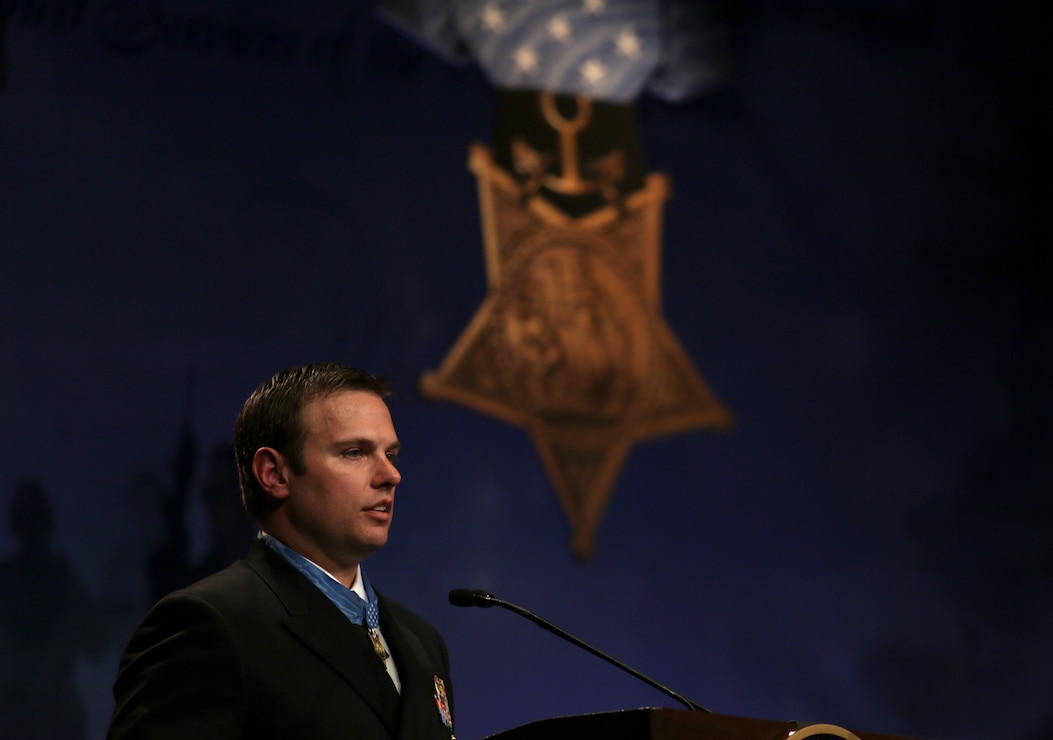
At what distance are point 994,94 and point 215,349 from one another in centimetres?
347

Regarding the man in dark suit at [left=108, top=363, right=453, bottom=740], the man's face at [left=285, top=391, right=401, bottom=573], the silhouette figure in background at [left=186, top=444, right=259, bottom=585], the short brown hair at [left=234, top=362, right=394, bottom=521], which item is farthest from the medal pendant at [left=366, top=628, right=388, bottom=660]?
the silhouette figure in background at [left=186, top=444, right=259, bottom=585]

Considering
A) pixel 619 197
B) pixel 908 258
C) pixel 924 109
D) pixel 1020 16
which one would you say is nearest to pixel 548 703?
pixel 619 197

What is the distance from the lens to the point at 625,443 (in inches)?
190

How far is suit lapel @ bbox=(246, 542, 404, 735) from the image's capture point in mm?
2371

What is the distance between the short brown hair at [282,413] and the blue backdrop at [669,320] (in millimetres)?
1538

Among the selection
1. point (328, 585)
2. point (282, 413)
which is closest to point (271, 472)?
point (282, 413)

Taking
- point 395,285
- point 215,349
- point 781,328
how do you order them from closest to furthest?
point 215,349 < point 395,285 < point 781,328

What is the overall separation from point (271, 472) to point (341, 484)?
0.47ft

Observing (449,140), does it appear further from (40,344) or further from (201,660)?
(201,660)

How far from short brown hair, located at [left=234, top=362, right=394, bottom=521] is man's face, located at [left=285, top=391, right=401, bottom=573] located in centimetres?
2

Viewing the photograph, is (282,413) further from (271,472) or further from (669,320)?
(669,320)

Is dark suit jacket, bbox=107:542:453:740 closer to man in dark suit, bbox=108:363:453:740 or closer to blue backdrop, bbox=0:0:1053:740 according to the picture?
man in dark suit, bbox=108:363:453:740

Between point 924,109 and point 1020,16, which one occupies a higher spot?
point 1020,16

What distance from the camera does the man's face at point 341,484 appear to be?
2486mm
